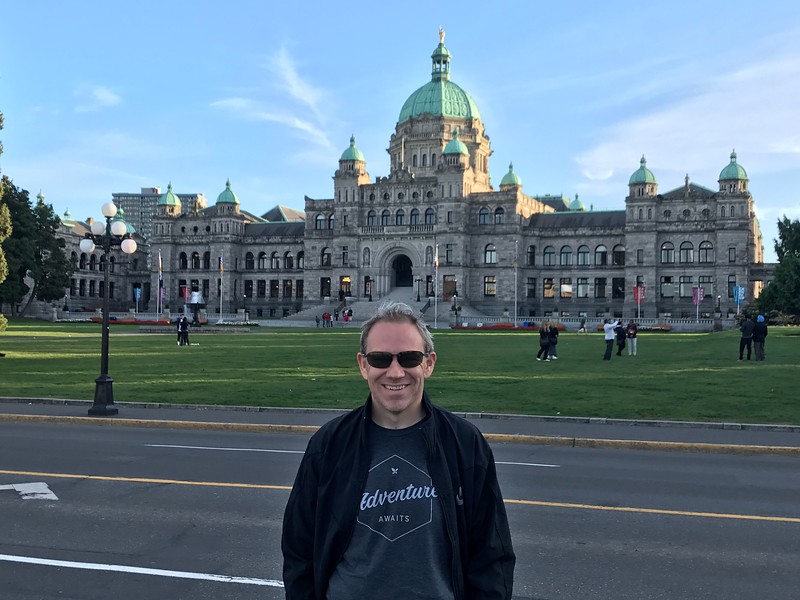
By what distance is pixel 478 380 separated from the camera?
25109 millimetres

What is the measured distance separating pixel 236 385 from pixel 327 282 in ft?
261

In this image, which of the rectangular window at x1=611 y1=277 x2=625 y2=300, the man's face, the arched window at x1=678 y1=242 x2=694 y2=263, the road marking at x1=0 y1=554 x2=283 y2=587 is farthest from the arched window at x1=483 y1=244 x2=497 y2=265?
the man's face

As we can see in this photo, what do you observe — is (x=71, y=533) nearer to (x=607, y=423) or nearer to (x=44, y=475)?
(x=44, y=475)

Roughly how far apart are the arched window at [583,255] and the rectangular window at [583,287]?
6.08 ft

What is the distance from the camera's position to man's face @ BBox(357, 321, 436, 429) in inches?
153

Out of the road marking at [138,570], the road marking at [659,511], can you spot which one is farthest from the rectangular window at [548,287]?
the road marking at [138,570]

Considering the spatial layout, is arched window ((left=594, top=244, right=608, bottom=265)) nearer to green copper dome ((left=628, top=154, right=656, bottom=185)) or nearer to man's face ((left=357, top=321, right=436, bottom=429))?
green copper dome ((left=628, top=154, right=656, bottom=185))

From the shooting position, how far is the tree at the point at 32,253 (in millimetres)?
60406

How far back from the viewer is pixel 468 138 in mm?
104500

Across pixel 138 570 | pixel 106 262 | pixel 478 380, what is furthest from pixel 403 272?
pixel 138 570

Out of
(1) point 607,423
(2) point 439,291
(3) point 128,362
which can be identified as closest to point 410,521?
(1) point 607,423

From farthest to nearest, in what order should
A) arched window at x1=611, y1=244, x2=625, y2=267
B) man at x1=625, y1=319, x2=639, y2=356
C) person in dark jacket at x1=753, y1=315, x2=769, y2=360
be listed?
arched window at x1=611, y1=244, x2=625, y2=267
man at x1=625, y1=319, x2=639, y2=356
person in dark jacket at x1=753, y1=315, x2=769, y2=360

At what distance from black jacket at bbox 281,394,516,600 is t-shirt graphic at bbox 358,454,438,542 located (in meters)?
0.05

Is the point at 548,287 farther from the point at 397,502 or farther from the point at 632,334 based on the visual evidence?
the point at 397,502
